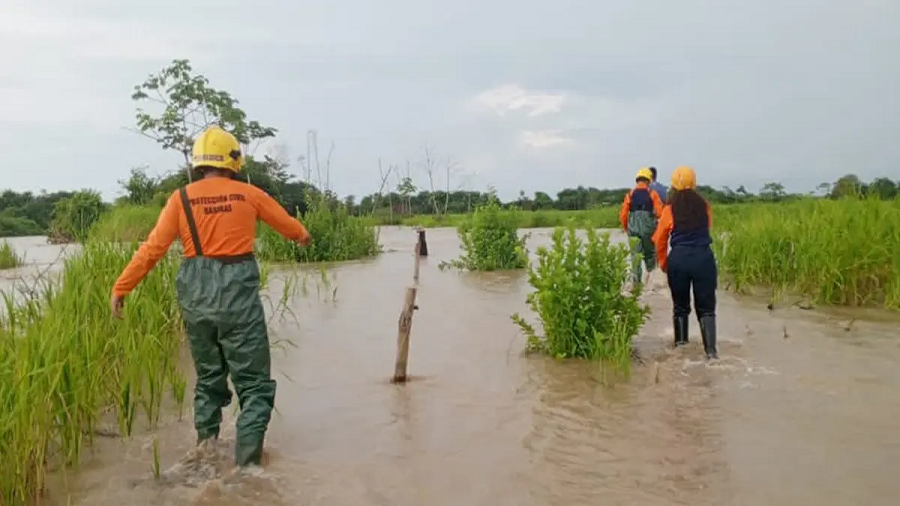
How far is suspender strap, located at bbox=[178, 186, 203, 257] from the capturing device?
4.55 metres

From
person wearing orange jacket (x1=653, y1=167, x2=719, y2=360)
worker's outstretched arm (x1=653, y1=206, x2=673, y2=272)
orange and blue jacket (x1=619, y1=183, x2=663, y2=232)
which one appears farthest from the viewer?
orange and blue jacket (x1=619, y1=183, x2=663, y2=232)

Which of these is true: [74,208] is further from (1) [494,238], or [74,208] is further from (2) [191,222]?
(2) [191,222]

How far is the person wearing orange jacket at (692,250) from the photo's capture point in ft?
23.5

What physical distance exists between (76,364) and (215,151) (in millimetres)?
1440

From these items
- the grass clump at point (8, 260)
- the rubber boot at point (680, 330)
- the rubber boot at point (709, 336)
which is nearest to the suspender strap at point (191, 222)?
the rubber boot at point (709, 336)

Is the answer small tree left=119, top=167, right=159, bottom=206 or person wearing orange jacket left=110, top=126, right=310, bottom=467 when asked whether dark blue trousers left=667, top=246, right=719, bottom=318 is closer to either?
person wearing orange jacket left=110, top=126, right=310, bottom=467

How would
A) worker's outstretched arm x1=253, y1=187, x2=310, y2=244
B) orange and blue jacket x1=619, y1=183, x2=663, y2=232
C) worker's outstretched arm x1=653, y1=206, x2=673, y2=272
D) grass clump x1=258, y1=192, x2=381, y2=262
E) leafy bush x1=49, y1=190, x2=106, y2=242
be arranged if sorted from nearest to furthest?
worker's outstretched arm x1=253, y1=187, x2=310, y2=244 → worker's outstretched arm x1=653, y1=206, x2=673, y2=272 → orange and blue jacket x1=619, y1=183, x2=663, y2=232 → grass clump x1=258, y1=192, x2=381, y2=262 → leafy bush x1=49, y1=190, x2=106, y2=242

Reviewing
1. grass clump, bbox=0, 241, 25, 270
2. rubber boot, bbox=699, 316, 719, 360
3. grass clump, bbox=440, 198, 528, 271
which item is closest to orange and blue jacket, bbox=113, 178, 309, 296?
rubber boot, bbox=699, 316, 719, 360

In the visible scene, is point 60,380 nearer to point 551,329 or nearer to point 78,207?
point 551,329

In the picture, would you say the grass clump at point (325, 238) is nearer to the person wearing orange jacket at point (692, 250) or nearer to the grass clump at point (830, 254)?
the grass clump at point (830, 254)

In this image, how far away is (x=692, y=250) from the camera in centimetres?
722

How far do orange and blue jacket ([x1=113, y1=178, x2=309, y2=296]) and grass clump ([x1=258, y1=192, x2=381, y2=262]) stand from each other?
1232 cm

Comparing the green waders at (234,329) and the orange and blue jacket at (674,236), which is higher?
the orange and blue jacket at (674,236)

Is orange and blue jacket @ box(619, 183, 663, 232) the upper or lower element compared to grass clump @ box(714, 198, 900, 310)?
upper
